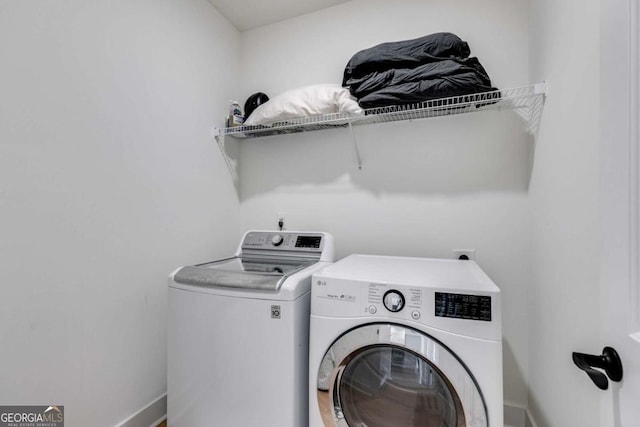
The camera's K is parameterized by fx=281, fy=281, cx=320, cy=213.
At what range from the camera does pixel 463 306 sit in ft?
3.07

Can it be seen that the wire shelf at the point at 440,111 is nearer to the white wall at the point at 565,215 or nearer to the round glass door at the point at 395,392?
the white wall at the point at 565,215

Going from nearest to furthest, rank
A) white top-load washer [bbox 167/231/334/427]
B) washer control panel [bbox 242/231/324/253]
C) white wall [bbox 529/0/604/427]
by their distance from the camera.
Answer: white wall [bbox 529/0/604/427] < white top-load washer [bbox 167/231/334/427] < washer control panel [bbox 242/231/324/253]

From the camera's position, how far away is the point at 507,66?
5.09ft

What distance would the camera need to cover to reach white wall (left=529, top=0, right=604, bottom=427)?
83 centimetres

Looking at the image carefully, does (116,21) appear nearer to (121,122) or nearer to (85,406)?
(121,122)

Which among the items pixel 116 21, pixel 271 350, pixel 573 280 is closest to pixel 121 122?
pixel 116 21

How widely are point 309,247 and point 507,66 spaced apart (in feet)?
4.90

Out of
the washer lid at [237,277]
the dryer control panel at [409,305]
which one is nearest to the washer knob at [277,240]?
the washer lid at [237,277]

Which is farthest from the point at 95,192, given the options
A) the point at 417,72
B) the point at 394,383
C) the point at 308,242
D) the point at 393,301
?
the point at 417,72

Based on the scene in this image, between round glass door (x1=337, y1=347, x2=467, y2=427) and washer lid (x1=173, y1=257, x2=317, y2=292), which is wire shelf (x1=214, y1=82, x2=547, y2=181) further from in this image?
round glass door (x1=337, y1=347, x2=467, y2=427)

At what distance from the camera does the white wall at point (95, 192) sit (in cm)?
100

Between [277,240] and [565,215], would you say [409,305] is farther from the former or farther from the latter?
[277,240]

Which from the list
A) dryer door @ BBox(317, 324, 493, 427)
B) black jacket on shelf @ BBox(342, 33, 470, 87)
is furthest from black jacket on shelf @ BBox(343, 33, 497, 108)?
dryer door @ BBox(317, 324, 493, 427)

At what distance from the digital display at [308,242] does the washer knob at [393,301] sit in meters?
0.66
